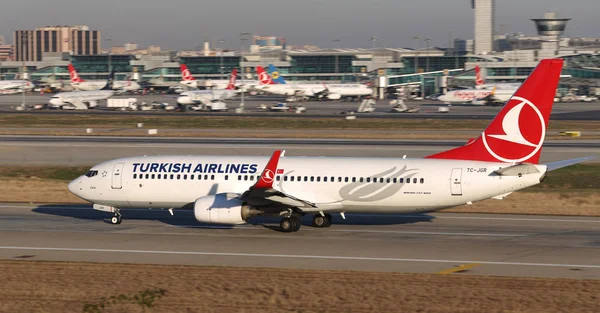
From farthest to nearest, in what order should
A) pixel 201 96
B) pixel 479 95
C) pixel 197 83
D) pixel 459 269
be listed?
pixel 197 83, pixel 479 95, pixel 201 96, pixel 459 269

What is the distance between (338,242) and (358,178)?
3892 millimetres

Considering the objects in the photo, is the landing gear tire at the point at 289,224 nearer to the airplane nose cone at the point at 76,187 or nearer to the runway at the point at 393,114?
the airplane nose cone at the point at 76,187

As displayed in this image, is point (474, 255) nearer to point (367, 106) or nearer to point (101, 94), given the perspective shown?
point (367, 106)

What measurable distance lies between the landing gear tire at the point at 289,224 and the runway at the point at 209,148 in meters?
24.8

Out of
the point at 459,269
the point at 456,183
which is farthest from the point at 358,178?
the point at 459,269

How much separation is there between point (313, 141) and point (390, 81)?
421 ft

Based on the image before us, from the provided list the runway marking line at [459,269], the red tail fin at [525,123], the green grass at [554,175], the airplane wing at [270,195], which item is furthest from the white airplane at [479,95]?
the runway marking line at [459,269]

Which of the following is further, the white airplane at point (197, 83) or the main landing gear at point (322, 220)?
the white airplane at point (197, 83)

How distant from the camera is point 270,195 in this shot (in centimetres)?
3612

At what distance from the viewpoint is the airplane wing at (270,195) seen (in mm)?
35156

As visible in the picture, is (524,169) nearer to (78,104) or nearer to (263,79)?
(78,104)

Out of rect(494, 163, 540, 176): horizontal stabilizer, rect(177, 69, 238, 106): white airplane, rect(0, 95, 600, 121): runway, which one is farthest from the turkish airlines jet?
rect(177, 69, 238, 106): white airplane

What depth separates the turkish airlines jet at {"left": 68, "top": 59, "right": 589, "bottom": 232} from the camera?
35.6m

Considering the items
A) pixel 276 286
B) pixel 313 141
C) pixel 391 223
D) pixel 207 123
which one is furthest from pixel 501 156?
pixel 207 123
